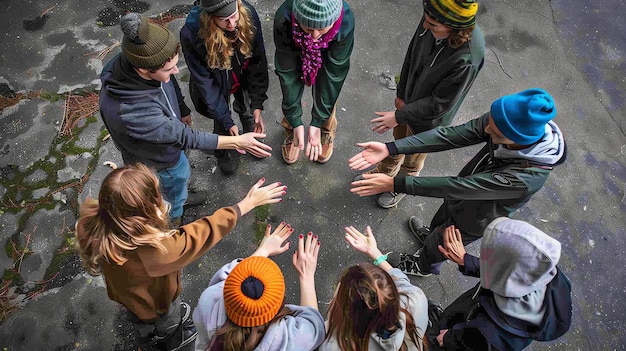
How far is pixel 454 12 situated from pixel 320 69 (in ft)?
3.53

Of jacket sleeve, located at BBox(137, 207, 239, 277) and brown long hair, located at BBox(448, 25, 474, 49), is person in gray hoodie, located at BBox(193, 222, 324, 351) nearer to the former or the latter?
jacket sleeve, located at BBox(137, 207, 239, 277)

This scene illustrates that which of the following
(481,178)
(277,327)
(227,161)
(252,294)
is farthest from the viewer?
(227,161)

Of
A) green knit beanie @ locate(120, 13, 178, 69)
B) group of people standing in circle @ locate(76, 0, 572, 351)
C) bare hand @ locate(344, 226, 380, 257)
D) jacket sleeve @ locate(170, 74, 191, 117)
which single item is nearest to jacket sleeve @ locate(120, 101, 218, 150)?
group of people standing in circle @ locate(76, 0, 572, 351)

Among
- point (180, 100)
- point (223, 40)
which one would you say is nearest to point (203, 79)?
point (180, 100)

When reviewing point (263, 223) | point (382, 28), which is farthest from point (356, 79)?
point (263, 223)

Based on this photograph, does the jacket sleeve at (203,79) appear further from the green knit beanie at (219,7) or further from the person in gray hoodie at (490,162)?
the person in gray hoodie at (490,162)

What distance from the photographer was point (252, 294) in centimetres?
188

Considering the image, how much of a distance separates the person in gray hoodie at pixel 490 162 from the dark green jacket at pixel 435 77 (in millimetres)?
214

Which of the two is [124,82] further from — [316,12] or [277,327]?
[277,327]

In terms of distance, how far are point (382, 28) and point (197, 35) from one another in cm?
266

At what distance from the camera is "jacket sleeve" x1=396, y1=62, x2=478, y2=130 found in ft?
8.87

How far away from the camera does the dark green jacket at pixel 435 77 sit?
8.79ft

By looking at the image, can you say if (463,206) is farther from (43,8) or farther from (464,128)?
(43,8)

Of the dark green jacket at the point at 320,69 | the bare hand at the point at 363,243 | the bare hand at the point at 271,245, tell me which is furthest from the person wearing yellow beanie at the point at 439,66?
the bare hand at the point at 271,245
